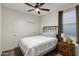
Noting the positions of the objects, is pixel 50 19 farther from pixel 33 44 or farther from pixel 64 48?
pixel 64 48

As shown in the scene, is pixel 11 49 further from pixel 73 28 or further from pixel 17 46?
pixel 73 28

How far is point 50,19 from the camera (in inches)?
63.7

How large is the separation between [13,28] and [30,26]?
0.34 metres

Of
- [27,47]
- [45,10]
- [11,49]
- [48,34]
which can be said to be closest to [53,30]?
[48,34]

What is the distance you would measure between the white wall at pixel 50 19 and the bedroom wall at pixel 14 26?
18cm

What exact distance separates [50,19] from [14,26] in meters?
0.80

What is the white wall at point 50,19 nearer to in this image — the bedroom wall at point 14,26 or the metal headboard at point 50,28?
the metal headboard at point 50,28

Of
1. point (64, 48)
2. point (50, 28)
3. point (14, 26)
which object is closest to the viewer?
point (14, 26)

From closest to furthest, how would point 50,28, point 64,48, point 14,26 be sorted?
point 14,26, point 50,28, point 64,48

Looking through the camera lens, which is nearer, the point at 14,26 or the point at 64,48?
the point at 14,26

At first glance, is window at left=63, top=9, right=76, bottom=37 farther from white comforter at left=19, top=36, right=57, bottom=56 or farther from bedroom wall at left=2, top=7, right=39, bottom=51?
bedroom wall at left=2, top=7, right=39, bottom=51

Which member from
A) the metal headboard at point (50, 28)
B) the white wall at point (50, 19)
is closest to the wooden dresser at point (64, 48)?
the metal headboard at point (50, 28)

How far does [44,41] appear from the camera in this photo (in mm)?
1594

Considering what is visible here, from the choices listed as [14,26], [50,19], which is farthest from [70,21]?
[14,26]
